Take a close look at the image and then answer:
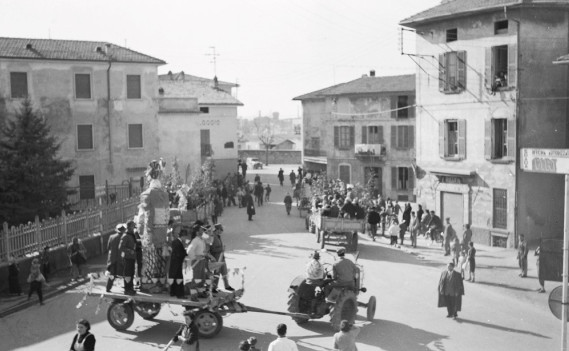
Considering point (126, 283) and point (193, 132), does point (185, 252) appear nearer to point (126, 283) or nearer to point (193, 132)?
point (126, 283)

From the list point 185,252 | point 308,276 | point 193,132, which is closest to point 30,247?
point 185,252

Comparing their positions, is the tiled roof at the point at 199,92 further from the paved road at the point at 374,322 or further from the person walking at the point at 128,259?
the person walking at the point at 128,259

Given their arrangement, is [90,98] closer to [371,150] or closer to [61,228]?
[61,228]

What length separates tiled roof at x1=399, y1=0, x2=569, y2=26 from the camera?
87.9 feet

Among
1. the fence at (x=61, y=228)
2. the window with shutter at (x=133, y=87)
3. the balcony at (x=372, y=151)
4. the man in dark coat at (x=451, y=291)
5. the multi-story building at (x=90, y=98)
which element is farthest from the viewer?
the balcony at (x=372, y=151)

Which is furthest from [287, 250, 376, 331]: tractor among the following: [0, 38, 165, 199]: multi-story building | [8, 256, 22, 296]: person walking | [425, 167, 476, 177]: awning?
[0, 38, 165, 199]: multi-story building

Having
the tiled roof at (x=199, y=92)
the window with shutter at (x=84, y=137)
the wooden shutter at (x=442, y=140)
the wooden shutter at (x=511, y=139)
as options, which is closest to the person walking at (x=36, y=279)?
the wooden shutter at (x=511, y=139)

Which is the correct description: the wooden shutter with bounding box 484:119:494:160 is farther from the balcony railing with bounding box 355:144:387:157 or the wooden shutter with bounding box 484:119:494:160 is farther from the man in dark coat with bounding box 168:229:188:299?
the balcony railing with bounding box 355:144:387:157

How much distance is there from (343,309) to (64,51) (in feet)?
93.9

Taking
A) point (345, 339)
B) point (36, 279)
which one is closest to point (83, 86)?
point (36, 279)

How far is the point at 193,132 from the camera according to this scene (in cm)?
4741

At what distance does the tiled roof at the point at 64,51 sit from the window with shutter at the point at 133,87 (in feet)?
3.31

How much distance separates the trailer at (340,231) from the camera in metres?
26.1

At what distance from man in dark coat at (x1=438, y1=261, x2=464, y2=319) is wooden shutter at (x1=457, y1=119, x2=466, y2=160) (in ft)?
45.3
